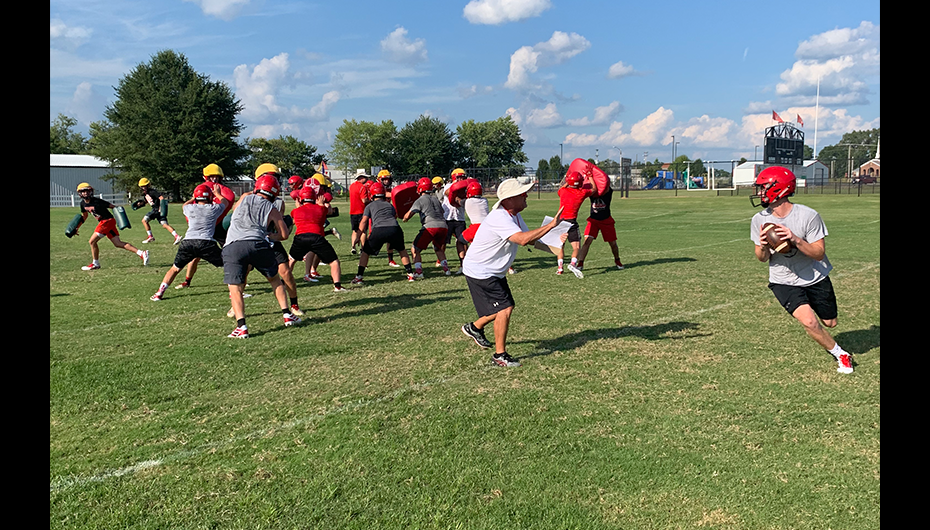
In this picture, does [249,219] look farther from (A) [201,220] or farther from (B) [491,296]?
(B) [491,296]

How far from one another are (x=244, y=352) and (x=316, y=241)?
4078mm

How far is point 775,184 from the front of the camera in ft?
20.3

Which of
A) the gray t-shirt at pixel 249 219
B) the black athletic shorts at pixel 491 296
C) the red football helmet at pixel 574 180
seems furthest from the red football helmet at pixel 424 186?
the black athletic shorts at pixel 491 296

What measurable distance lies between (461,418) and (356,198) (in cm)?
1121

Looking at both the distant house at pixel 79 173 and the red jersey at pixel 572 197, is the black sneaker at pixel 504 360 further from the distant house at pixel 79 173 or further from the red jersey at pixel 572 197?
the distant house at pixel 79 173

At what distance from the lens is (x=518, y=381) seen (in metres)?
6.33

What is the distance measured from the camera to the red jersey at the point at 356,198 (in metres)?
15.6

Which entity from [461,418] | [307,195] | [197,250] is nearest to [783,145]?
[307,195]

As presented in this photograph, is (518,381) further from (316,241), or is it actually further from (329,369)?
(316,241)

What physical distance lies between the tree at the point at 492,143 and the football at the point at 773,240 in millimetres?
90494

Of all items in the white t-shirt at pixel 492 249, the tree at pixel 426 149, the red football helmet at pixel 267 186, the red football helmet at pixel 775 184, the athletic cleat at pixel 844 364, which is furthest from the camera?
the tree at pixel 426 149

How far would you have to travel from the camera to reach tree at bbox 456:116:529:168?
99.8m
